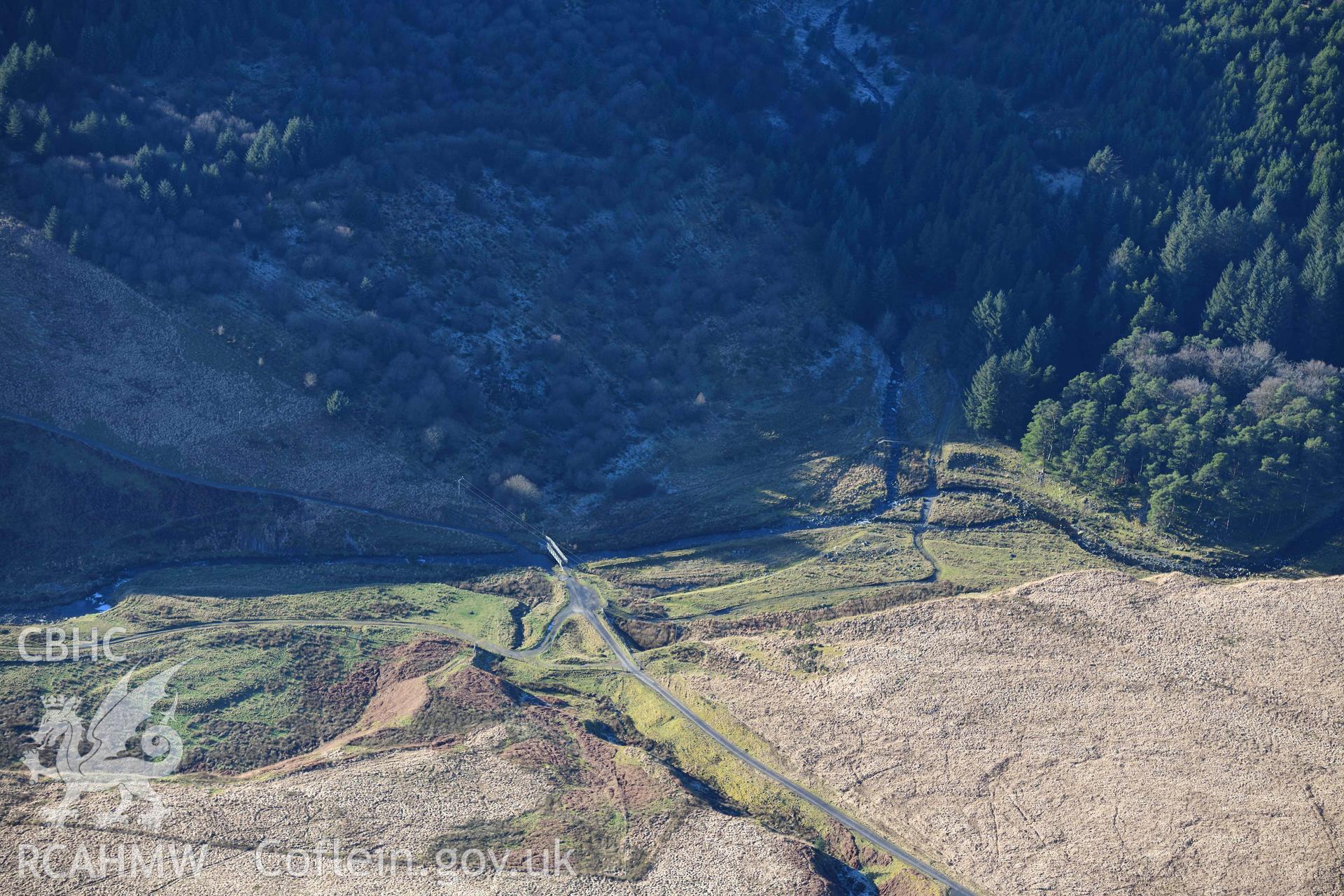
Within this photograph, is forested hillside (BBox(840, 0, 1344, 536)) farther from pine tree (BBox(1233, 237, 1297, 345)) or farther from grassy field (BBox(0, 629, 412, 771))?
grassy field (BBox(0, 629, 412, 771))

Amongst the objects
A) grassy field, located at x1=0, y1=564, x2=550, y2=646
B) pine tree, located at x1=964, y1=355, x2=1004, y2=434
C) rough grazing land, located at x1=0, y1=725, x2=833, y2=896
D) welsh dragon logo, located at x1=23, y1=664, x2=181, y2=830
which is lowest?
rough grazing land, located at x1=0, y1=725, x2=833, y2=896

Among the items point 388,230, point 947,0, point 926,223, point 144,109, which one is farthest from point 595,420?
point 947,0

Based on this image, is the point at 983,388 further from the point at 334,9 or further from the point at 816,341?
the point at 334,9

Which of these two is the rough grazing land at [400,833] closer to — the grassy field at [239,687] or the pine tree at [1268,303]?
the grassy field at [239,687]

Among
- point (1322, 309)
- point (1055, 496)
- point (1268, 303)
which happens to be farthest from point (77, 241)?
point (1322, 309)

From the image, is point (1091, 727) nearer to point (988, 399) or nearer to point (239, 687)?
point (988, 399)

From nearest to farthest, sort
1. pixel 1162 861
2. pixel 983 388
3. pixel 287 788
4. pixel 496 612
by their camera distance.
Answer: pixel 1162 861
pixel 287 788
pixel 496 612
pixel 983 388

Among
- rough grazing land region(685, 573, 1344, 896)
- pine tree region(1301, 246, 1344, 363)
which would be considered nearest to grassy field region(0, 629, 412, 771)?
rough grazing land region(685, 573, 1344, 896)
